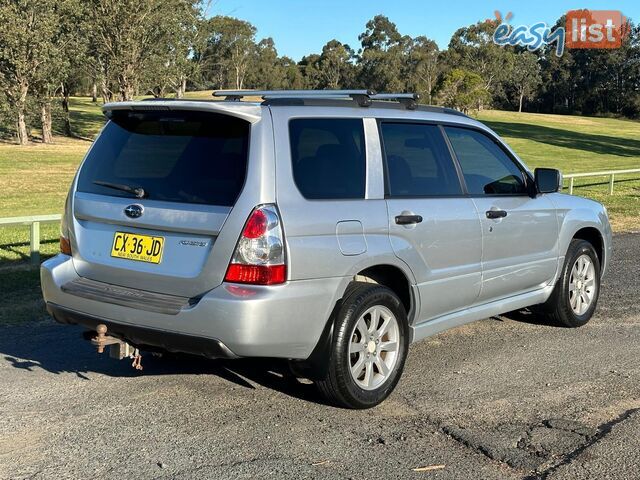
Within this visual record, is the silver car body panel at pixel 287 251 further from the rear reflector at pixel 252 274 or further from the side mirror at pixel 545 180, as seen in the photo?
the side mirror at pixel 545 180

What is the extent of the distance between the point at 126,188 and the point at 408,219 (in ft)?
5.69

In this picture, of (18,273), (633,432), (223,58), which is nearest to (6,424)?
(633,432)

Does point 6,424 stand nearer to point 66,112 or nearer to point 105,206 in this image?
point 105,206

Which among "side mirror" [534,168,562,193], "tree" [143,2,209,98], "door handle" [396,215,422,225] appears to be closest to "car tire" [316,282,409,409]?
"door handle" [396,215,422,225]

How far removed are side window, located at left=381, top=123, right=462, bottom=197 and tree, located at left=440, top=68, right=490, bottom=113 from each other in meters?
62.6

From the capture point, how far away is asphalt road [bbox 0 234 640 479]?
3.62m

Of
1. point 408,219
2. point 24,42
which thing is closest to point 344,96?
point 408,219

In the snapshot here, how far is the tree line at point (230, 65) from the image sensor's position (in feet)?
116

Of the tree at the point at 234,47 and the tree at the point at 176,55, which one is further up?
the tree at the point at 234,47

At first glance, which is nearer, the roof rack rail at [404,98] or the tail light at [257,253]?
the tail light at [257,253]

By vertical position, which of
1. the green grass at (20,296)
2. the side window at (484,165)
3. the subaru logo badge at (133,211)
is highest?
the side window at (484,165)

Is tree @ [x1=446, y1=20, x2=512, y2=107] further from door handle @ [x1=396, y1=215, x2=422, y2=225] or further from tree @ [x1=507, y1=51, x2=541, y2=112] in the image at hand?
door handle @ [x1=396, y1=215, x2=422, y2=225]

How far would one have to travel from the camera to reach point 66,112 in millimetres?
44906

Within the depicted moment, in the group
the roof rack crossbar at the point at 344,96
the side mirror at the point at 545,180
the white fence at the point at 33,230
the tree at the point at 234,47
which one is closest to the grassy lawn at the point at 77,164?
the white fence at the point at 33,230
